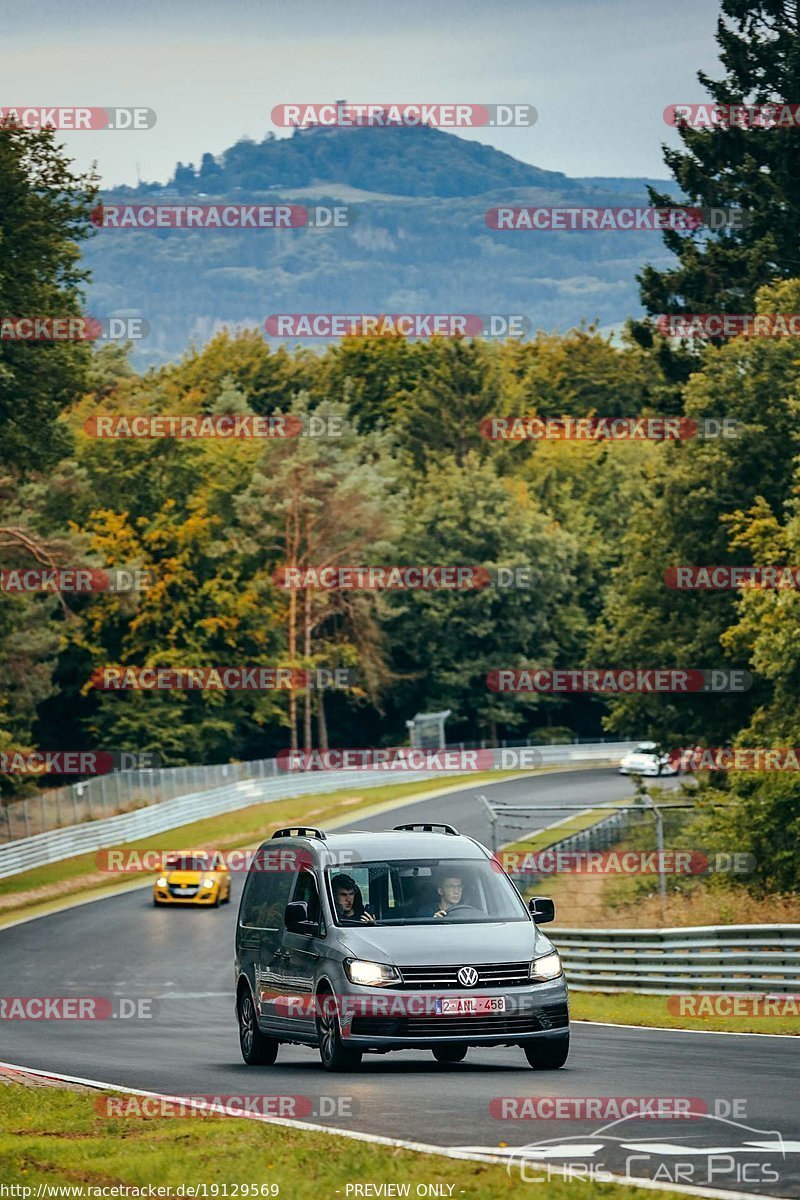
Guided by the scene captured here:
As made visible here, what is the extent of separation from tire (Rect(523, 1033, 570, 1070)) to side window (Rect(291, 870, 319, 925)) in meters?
1.92

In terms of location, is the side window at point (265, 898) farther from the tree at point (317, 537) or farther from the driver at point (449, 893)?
the tree at point (317, 537)

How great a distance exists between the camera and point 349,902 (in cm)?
1542

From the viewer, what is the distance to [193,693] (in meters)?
88.6

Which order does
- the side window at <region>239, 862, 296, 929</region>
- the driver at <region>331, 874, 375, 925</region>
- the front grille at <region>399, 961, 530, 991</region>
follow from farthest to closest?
the side window at <region>239, 862, 296, 929</region> < the driver at <region>331, 874, 375, 925</region> < the front grille at <region>399, 961, 530, 991</region>

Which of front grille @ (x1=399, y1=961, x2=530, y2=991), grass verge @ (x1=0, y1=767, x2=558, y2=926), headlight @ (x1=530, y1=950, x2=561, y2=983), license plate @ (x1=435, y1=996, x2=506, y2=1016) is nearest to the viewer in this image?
license plate @ (x1=435, y1=996, x2=506, y2=1016)

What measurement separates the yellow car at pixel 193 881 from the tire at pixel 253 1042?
30.4 m

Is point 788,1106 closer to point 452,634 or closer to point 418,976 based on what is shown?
point 418,976

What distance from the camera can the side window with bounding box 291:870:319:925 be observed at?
1571 cm

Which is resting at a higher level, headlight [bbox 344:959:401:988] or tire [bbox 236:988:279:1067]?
headlight [bbox 344:959:401:988]

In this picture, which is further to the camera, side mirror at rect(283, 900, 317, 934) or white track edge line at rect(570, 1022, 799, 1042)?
white track edge line at rect(570, 1022, 799, 1042)

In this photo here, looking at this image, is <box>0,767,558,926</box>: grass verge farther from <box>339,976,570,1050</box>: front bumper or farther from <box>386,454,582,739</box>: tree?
<box>339,976,570,1050</box>: front bumper

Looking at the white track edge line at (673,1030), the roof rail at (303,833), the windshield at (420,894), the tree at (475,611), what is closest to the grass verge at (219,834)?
the tree at (475,611)

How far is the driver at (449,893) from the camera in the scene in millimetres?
15409

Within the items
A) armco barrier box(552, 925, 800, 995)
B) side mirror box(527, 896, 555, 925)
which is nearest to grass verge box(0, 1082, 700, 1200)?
side mirror box(527, 896, 555, 925)
